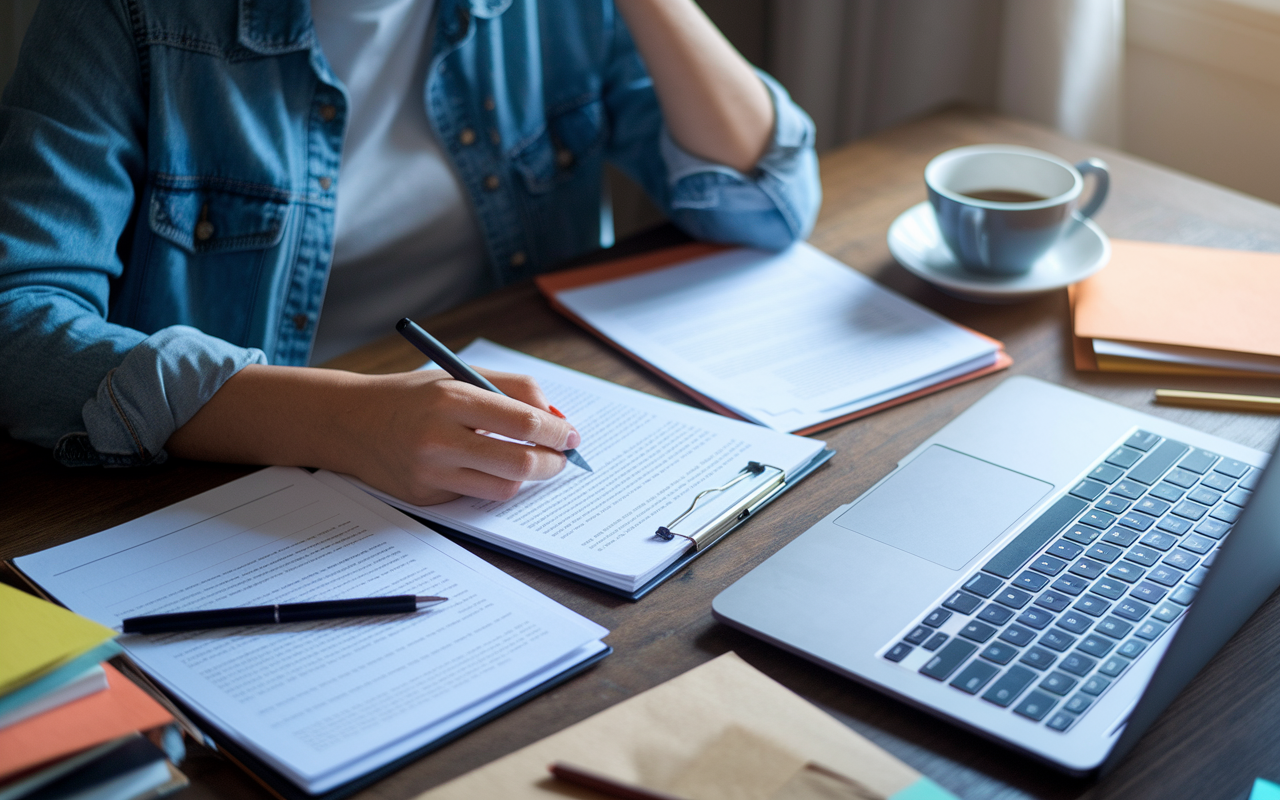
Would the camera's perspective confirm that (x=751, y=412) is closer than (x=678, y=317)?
Yes

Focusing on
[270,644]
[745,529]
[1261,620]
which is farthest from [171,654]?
[1261,620]

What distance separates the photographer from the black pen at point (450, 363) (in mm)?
749

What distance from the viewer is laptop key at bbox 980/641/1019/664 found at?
55 cm

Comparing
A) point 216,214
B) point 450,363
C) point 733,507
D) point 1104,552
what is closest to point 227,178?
point 216,214

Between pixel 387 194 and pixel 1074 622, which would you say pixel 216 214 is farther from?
pixel 1074 622

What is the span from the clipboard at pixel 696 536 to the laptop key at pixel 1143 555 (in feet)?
0.73

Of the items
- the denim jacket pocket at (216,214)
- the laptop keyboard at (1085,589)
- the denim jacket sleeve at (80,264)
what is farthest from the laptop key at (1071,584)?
the denim jacket pocket at (216,214)

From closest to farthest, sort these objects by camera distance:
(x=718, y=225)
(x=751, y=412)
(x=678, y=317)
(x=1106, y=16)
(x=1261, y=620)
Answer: (x=1261, y=620), (x=751, y=412), (x=678, y=317), (x=718, y=225), (x=1106, y=16)

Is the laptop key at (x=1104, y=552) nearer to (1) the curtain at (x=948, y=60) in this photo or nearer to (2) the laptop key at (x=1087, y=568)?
(2) the laptop key at (x=1087, y=568)

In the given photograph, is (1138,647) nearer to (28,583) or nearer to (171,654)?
(171,654)

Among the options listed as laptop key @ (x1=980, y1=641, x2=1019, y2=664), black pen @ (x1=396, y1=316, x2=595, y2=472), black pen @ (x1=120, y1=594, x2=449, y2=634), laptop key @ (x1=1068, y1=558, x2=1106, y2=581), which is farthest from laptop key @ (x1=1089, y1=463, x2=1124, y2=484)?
black pen @ (x1=120, y1=594, x2=449, y2=634)

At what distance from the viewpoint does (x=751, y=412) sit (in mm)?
815

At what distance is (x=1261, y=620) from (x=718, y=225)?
638mm

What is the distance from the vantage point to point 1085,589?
602 mm
